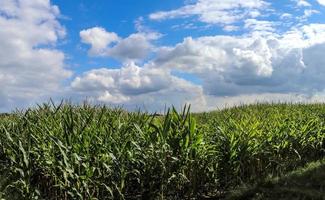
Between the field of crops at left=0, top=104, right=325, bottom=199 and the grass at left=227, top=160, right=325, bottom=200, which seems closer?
the field of crops at left=0, top=104, right=325, bottom=199

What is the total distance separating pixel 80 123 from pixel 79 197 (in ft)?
5.65

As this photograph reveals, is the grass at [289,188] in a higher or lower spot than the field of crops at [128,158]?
lower

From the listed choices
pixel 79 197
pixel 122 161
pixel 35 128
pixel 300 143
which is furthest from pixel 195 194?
pixel 300 143

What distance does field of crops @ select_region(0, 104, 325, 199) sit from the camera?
24.6 ft

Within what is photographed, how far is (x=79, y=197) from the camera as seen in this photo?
737 centimetres

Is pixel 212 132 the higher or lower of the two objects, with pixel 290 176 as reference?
higher

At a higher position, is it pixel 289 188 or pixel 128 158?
pixel 128 158

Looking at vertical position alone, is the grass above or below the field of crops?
below

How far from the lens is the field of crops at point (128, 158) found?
24.6ft

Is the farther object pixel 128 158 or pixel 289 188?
pixel 289 188

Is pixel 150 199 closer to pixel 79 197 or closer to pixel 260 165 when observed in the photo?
pixel 79 197

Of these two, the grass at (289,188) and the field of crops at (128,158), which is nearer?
the field of crops at (128,158)

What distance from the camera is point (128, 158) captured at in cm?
789

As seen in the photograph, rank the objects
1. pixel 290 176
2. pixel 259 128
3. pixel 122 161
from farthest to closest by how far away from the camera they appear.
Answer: pixel 259 128
pixel 290 176
pixel 122 161
